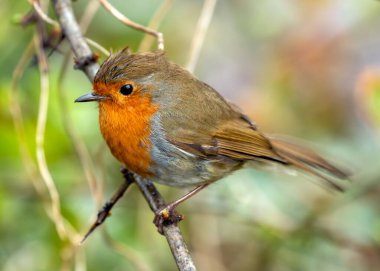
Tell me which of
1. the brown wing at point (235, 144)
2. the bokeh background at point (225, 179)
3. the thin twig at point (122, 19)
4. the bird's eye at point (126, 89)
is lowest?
the bokeh background at point (225, 179)

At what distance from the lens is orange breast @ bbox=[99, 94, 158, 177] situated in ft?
10.7

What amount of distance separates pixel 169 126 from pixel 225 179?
92 centimetres

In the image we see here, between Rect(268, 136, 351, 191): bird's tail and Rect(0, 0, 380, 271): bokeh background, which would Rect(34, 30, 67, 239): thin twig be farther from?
Rect(268, 136, 351, 191): bird's tail

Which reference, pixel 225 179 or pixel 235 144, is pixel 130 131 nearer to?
pixel 235 144

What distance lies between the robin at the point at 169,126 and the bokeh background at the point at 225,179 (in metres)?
0.28

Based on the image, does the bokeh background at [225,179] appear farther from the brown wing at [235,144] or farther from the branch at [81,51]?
the brown wing at [235,144]

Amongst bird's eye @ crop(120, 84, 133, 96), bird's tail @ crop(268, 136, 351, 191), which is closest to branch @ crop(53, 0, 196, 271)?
bird's eye @ crop(120, 84, 133, 96)

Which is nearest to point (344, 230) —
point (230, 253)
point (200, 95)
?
point (230, 253)

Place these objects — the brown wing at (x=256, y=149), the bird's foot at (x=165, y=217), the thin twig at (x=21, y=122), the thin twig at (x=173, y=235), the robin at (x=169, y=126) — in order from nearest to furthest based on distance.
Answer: the thin twig at (x=173, y=235) < the bird's foot at (x=165, y=217) < the robin at (x=169, y=126) < the thin twig at (x=21, y=122) < the brown wing at (x=256, y=149)

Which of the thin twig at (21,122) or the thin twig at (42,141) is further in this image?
the thin twig at (21,122)

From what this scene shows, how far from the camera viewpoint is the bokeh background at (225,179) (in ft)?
12.4

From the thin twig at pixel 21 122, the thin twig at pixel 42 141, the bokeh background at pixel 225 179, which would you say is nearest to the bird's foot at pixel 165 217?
the bokeh background at pixel 225 179

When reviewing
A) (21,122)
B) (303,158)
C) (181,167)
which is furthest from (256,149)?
(21,122)

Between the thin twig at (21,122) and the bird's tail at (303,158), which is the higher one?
the bird's tail at (303,158)
